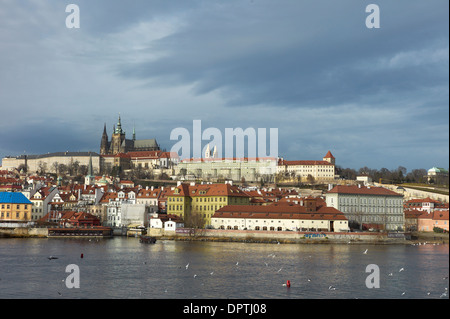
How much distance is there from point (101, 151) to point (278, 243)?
135 meters

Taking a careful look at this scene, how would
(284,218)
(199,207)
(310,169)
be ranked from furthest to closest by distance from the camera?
(310,169) → (199,207) → (284,218)

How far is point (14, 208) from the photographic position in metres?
63.3

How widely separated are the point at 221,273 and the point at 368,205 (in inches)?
1302

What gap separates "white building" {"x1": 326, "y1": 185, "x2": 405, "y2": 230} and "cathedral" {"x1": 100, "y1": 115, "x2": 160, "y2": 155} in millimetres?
114143

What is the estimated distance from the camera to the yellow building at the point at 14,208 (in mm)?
62688

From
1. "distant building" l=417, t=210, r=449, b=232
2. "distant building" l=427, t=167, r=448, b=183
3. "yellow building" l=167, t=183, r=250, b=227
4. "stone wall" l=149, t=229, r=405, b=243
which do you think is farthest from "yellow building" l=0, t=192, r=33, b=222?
"distant building" l=427, t=167, r=448, b=183

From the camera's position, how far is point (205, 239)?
52.7 m

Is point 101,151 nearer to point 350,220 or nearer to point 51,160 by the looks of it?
point 51,160

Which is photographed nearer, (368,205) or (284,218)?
(284,218)

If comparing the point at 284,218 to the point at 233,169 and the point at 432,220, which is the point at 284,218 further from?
the point at 233,169

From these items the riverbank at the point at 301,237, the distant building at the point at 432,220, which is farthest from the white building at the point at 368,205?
the riverbank at the point at 301,237

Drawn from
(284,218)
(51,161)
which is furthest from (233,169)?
(284,218)

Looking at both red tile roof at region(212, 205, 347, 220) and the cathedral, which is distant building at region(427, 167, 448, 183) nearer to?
red tile roof at region(212, 205, 347, 220)
